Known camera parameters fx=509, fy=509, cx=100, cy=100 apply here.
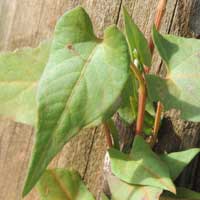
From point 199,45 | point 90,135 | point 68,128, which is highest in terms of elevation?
point 199,45

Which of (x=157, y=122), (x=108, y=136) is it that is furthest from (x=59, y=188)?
(x=157, y=122)

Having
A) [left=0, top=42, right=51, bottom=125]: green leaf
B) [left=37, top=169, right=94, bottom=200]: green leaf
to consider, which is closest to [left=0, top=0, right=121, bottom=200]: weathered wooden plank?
[left=37, top=169, right=94, bottom=200]: green leaf

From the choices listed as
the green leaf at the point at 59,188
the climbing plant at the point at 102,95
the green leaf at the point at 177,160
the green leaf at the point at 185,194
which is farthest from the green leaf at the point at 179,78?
the green leaf at the point at 59,188

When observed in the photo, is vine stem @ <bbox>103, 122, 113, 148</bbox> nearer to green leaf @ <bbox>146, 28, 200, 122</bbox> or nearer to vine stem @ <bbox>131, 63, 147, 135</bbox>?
vine stem @ <bbox>131, 63, 147, 135</bbox>

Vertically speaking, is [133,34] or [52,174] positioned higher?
[133,34]

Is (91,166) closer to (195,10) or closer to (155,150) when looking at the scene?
(155,150)

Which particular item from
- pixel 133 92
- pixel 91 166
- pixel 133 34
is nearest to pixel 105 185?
pixel 91 166
